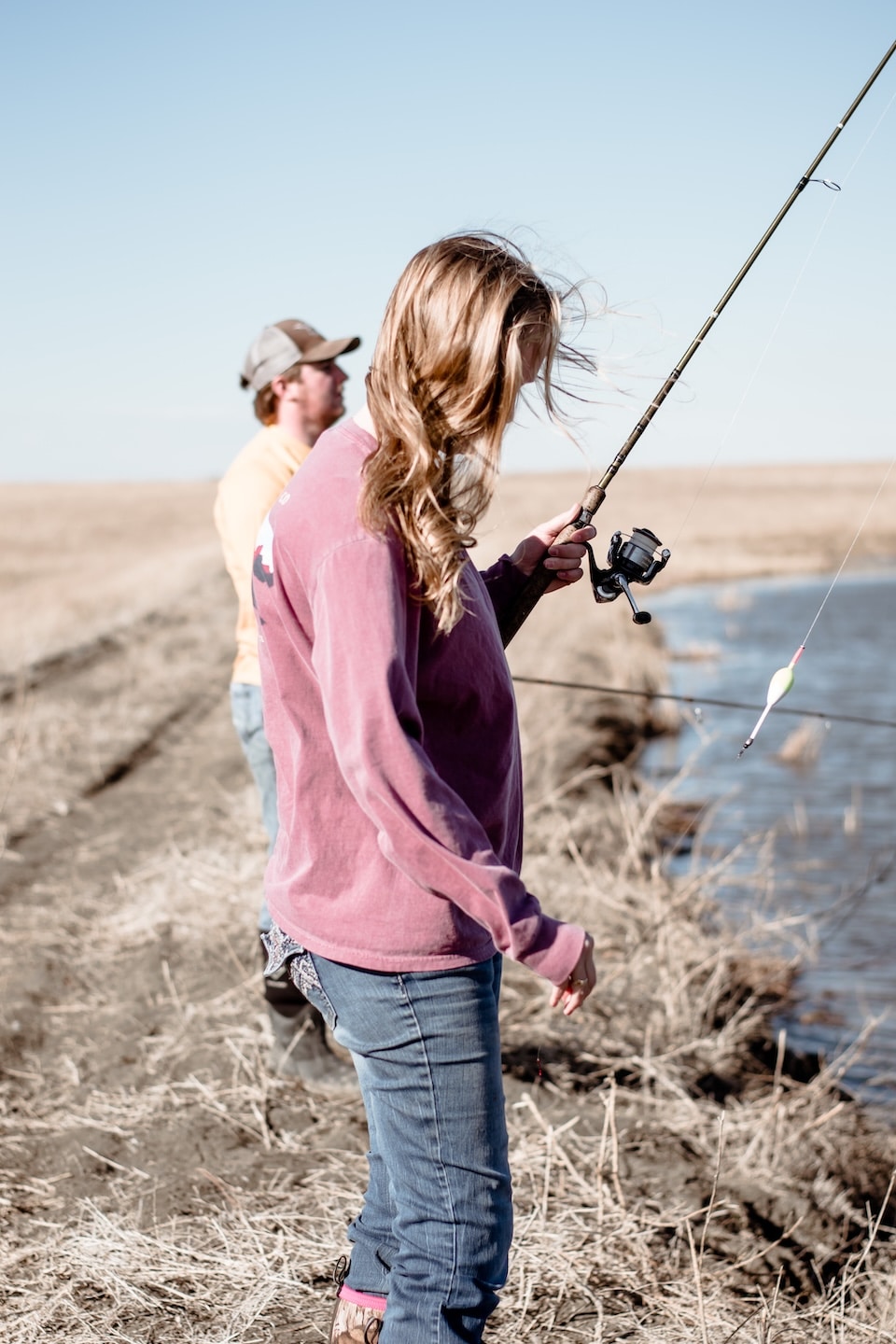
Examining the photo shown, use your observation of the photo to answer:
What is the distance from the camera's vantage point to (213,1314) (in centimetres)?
267

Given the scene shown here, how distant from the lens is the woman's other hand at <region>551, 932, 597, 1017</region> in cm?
181

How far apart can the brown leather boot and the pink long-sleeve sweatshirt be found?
70cm

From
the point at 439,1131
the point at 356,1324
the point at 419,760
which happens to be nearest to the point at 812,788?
the point at 356,1324

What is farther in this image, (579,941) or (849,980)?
(849,980)

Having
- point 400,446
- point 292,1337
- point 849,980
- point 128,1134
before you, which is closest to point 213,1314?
point 292,1337

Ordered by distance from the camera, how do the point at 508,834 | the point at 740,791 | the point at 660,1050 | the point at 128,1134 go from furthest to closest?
the point at 740,791 → the point at 660,1050 → the point at 128,1134 → the point at 508,834

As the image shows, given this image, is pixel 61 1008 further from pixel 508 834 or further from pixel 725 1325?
pixel 508 834

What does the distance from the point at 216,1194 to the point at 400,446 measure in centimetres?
216

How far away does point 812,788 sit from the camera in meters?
9.95

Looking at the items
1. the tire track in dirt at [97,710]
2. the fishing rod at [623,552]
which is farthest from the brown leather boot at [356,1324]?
the tire track in dirt at [97,710]

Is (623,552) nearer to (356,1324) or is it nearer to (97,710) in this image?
(356,1324)

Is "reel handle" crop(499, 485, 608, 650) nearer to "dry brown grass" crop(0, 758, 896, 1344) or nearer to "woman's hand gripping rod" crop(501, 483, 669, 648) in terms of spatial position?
"woman's hand gripping rod" crop(501, 483, 669, 648)

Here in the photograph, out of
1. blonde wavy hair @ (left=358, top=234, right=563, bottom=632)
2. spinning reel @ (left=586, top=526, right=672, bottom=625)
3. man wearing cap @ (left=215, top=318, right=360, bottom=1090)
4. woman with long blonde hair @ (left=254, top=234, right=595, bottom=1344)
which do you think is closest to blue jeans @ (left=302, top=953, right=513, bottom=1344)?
woman with long blonde hair @ (left=254, top=234, right=595, bottom=1344)

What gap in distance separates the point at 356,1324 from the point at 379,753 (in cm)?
110
